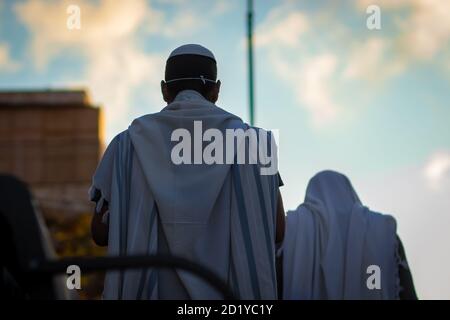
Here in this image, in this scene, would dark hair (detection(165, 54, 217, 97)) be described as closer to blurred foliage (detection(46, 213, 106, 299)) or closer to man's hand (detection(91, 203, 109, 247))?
man's hand (detection(91, 203, 109, 247))

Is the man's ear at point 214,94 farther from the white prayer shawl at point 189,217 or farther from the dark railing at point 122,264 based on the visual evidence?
the dark railing at point 122,264

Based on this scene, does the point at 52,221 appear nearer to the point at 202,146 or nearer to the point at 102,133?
the point at 102,133

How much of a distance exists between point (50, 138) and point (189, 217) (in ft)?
161

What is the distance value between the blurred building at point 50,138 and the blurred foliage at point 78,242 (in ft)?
34.4

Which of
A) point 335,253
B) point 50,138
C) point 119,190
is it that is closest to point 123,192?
point 119,190

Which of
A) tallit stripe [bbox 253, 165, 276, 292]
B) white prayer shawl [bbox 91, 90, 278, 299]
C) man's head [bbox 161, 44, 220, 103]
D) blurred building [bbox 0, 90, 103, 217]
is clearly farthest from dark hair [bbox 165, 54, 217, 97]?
blurred building [bbox 0, 90, 103, 217]

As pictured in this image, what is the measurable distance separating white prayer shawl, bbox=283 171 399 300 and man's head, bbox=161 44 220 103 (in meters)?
2.87

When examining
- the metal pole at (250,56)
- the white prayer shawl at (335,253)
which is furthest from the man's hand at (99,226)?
the metal pole at (250,56)

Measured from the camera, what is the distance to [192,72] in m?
4.25

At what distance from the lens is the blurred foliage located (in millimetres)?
25688

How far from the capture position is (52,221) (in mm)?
40188

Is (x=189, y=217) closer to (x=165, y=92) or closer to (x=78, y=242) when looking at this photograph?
(x=165, y=92)
